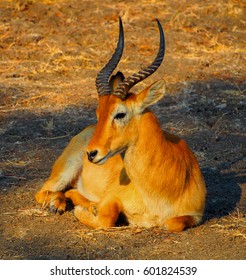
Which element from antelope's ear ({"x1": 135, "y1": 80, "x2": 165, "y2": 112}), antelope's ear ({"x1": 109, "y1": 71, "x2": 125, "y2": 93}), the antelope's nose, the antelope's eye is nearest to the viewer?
the antelope's nose

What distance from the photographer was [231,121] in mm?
12094

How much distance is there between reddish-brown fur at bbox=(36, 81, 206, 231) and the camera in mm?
7664

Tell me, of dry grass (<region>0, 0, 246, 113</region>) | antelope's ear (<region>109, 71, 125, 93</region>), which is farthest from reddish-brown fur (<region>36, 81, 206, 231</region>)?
dry grass (<region>0, 0, 246, 113</region>)

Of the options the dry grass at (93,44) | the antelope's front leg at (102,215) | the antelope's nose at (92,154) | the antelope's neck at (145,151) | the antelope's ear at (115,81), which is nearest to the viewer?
the antelope's nose at (92,154)

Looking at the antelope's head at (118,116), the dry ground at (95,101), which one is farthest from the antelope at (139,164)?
the dry ground at (95,101)

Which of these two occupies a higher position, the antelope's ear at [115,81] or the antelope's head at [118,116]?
the antelope's ear at [115,81]

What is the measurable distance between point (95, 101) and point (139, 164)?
5102mm

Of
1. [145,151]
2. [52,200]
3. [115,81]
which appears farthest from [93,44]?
[145,151]

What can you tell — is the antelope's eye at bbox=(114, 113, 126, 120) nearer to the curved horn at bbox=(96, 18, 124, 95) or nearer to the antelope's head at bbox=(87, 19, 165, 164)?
the antelope's head at bbox=(87, 19, 165, 164)

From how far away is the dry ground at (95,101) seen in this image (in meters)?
7.95

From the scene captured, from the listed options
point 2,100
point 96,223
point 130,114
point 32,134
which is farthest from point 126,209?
point 2,100

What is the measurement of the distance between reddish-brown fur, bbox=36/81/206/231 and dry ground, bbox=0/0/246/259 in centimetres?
16

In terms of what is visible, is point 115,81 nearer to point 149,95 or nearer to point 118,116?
point 149,95

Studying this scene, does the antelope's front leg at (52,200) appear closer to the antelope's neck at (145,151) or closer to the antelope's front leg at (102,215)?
the antelope's front leg at (102,215)
